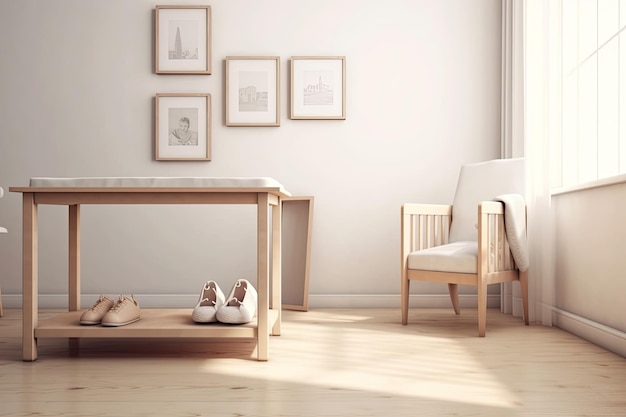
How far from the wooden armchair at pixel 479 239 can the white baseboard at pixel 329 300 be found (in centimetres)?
25

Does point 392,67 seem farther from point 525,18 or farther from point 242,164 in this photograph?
point 242,164

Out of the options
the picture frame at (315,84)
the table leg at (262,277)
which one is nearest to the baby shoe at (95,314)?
the table leg at (262,277)

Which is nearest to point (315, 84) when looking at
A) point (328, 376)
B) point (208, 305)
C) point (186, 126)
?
point (186, 126)

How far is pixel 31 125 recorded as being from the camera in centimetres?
365

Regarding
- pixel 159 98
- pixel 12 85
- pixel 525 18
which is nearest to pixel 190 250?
pixel 159 98

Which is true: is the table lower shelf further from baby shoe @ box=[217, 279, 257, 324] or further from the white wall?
the white wall

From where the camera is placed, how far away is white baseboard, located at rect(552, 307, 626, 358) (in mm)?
2205

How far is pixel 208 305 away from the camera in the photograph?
88.7 inches

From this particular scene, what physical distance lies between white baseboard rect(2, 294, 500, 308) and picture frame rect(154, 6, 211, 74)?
4.66 ft

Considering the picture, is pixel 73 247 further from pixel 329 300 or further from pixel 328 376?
pixel 329 300

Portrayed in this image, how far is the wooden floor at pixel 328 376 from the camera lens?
1.54m

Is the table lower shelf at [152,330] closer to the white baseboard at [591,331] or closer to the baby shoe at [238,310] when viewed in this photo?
the baby shoe at [238,310]

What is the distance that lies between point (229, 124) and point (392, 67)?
1.08 meters

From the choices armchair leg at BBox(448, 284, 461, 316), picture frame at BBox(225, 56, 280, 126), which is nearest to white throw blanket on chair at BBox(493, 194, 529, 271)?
armchair leg at BBox(448, 284, 461, 316)
